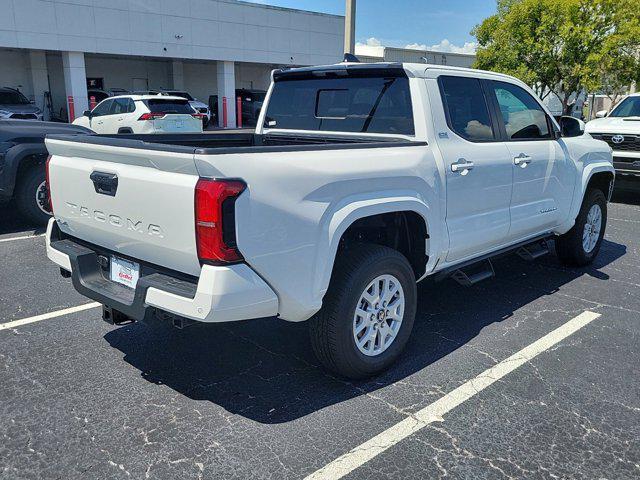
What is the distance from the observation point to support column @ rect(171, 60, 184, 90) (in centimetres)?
3253

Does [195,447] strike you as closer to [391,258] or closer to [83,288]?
[83,288]

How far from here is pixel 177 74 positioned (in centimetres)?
3269

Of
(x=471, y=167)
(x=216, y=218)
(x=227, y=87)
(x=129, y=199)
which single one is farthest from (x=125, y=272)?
(x=227, y=87)

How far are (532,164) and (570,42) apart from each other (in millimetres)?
18480

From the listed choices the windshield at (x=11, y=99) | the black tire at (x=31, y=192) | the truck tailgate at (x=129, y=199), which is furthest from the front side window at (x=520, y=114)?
the windshield at (x=11, y=99)

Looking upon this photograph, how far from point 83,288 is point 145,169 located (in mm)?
942

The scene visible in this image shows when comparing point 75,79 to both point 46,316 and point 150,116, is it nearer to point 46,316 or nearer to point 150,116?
point 150,116

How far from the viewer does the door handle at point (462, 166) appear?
13.0 feet

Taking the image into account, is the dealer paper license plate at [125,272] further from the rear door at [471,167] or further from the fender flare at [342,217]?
the rear door at [471,167]

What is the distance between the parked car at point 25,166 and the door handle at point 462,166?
5343 mm

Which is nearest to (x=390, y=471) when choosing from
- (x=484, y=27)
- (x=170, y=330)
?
(x=170, y=330)

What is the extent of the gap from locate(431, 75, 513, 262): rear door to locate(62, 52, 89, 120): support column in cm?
2358

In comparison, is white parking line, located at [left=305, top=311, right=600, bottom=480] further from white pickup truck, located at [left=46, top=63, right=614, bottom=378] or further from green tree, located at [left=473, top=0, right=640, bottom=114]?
green tree, located at [left=473, top=0, right=640, bottom=114]

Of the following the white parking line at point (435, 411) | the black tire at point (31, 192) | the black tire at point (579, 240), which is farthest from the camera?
the black tire at point (31, 192)
